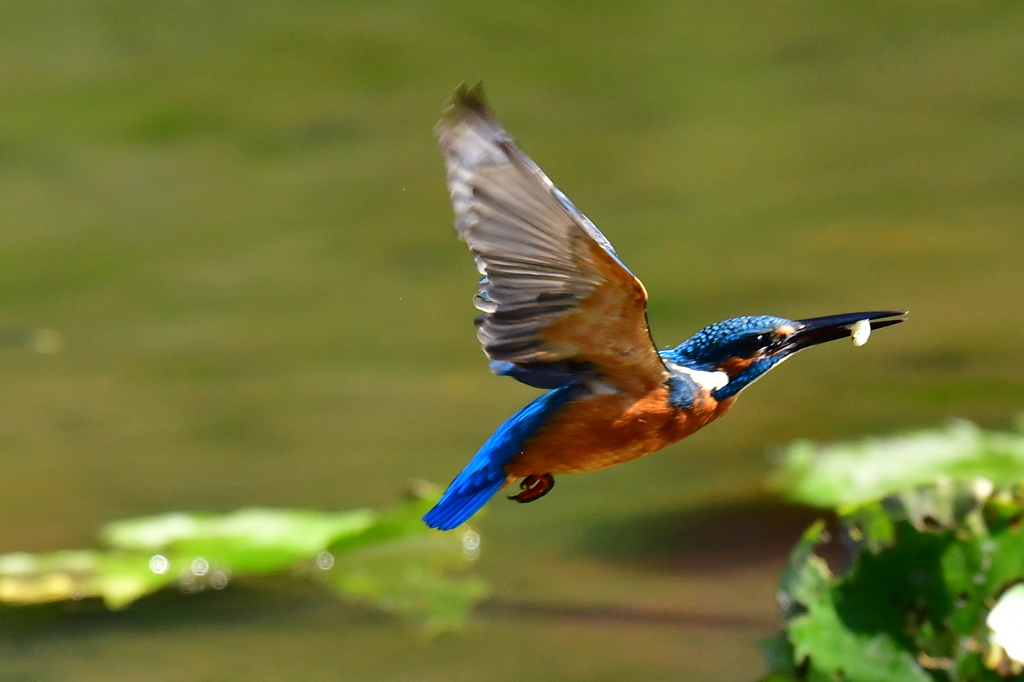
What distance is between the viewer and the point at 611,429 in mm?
1315

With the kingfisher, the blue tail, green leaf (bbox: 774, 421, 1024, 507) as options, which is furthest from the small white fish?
green leaf (bbox: 774, 421, 1024, 507)

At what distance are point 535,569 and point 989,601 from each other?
135cm

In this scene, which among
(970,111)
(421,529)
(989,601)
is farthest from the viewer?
(970,111)

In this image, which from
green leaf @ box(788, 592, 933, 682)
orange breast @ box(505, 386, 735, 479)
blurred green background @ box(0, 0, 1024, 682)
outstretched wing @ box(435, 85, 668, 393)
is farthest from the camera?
blurred green background @ box(0, 0, 1024, 682)

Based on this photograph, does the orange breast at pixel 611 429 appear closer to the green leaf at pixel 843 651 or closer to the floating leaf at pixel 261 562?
the green leaf at pixel 843 651

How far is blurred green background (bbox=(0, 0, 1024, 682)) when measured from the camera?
3.05 m

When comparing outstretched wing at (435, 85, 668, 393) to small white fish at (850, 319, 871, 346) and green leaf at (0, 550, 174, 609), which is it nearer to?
small white fish at (850, 319, 871, 346)

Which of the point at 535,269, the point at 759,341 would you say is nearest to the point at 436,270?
the point at 759,341

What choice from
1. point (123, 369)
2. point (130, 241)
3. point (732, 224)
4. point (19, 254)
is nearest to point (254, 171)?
point (130, 241)

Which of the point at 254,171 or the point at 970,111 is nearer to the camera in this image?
the point at 254,171

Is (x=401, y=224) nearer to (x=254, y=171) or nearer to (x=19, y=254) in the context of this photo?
(x=254, y=171)

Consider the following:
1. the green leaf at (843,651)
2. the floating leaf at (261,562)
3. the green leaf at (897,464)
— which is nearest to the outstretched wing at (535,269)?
the green leaf at (843,651)

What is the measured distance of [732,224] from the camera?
15.3 ft

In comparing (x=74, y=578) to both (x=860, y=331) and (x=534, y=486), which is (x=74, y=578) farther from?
(x=860, y=331)
